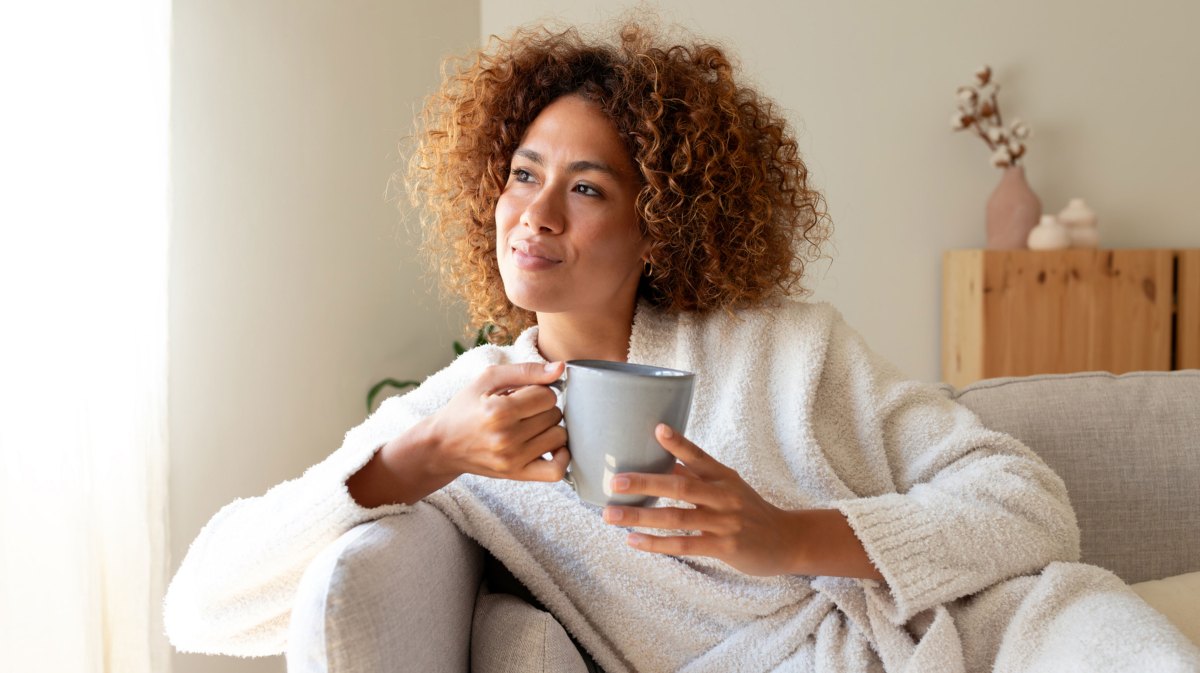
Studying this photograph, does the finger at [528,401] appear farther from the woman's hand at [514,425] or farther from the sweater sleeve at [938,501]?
the sweater sleeve at [938,501]

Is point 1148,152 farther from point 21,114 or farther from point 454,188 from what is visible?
point 21,114

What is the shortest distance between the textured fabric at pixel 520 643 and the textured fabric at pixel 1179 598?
2.29 feet

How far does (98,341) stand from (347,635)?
41.0 inches

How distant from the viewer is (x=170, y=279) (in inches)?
80.7

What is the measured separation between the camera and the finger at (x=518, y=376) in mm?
994

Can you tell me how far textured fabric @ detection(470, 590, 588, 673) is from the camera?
116 cm

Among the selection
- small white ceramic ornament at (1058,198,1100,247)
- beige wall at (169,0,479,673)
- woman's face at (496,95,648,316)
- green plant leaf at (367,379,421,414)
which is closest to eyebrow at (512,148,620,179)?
woman's face at (496,95,648,316)

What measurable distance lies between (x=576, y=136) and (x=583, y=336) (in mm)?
266

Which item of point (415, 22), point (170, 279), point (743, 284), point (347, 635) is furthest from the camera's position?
point (415, 22)

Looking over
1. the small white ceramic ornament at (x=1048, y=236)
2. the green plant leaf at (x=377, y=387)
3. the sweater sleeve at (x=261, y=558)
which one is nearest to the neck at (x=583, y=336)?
the sweater sleeve at (x=261, y=558)

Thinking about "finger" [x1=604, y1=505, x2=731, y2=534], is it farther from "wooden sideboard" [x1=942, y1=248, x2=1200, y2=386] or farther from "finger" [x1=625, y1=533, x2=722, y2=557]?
"wooden sideboard" [x1=942, y1=248, x2=1200, y2=386]

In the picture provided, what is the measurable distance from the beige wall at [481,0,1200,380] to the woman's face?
2.31 metres

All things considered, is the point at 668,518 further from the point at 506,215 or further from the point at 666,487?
the point at 506,215

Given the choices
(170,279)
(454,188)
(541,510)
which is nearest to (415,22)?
(170,279)
